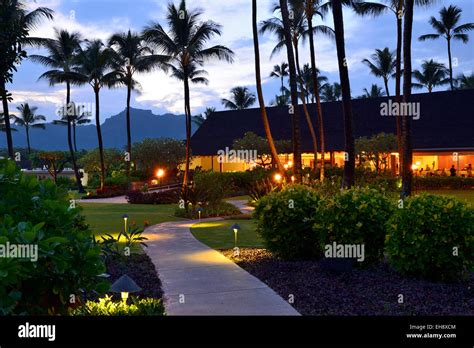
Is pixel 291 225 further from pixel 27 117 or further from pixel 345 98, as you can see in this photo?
pixel 27 117

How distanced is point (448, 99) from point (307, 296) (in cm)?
4039

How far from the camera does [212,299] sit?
7.23 m

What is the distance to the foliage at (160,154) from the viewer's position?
137ft

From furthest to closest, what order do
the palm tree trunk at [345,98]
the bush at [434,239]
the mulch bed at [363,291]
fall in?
the palm tree trunk at [345,98]
the bush at [434,239]
the mulch bed at [363,291]

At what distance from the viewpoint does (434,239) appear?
25.6ft

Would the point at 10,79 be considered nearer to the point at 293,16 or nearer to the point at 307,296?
the point at 307,296

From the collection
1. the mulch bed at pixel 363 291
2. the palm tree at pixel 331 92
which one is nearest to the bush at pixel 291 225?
the mulch bed at pixel 363 291

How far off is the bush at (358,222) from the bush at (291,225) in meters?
0.82

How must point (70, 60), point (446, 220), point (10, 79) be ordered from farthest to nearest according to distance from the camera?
point (70, 60) → point (446, 220) → point (10, 79)

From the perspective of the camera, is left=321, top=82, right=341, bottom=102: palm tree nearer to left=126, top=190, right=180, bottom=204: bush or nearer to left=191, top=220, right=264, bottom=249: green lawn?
left=126, top=190, right=180, bottom=204: bush

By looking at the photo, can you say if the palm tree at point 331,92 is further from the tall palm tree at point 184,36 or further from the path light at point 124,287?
the path light at point 124,287

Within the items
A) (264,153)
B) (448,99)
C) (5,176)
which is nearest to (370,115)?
(448,99)

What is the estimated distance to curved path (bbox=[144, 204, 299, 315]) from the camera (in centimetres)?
673

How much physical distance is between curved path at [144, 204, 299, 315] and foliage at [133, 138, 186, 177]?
29.2 metres
